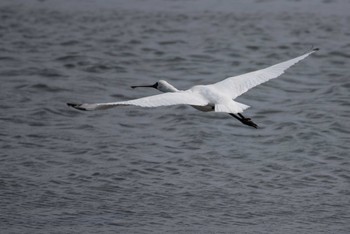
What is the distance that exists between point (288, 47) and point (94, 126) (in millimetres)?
5277

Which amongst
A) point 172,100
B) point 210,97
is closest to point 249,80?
point 210,97

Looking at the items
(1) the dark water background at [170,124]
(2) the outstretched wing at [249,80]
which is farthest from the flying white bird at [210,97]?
(1) the dark water background at [170,124]

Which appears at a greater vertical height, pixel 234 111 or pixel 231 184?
pixel 234 111

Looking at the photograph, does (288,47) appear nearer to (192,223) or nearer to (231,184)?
(231,184)

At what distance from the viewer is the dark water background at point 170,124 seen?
32.1 feet

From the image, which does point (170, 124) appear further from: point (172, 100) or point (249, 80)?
point (172, 100)

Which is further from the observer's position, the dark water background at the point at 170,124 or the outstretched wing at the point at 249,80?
the outstretched wing at the point at 249,80

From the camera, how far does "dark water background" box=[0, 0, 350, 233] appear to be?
9.80 metres

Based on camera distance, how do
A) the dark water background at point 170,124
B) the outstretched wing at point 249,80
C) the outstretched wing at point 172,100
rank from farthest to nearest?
the outstretched wing at point 249,80
the dark water background at point 170,124
the outstretched wing at point 172,100

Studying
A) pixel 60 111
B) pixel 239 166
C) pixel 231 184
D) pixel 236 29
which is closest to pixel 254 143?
pixel 239 166

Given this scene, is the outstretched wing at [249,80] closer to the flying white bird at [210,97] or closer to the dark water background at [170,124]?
the flying white bird at [210,97]

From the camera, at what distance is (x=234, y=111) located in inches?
355

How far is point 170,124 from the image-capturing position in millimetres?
13422

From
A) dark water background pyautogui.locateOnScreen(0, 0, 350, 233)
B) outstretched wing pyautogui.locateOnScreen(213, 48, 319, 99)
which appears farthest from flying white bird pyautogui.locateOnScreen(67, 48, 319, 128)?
dark water background pyautogui.locateOnScreen(0, 0, 350, 233)
